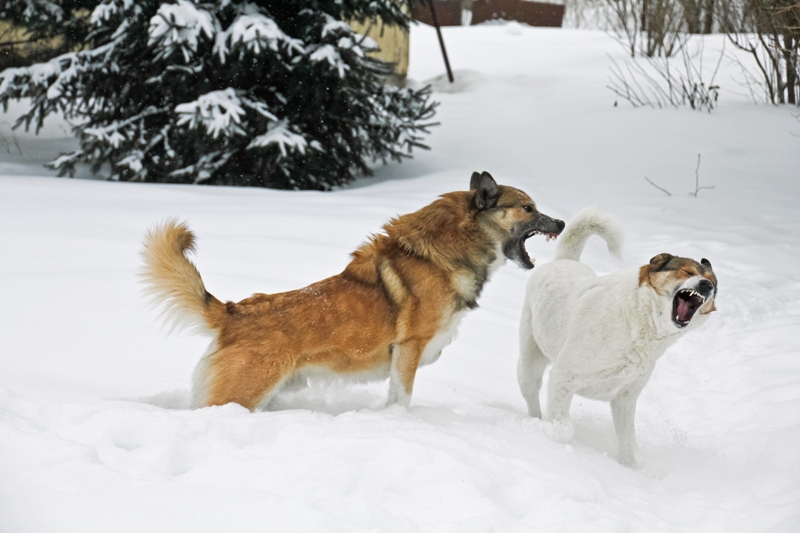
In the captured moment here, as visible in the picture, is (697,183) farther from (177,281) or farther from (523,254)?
(177,281)

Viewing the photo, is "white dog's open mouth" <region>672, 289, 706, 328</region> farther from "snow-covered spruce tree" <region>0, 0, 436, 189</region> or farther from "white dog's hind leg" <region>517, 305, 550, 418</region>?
"snow-covered spruce tree" <region>0, 0, 436, 189</region>

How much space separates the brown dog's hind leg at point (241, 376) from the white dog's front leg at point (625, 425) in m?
1.84

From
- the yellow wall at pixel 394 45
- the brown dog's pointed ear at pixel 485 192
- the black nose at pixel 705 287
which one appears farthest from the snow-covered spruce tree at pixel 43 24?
the black nose at pixel 705 287

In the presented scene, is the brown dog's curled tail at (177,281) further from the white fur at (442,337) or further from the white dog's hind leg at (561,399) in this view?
the white dog's hind leg at (561,399)

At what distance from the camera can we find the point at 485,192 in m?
3.91

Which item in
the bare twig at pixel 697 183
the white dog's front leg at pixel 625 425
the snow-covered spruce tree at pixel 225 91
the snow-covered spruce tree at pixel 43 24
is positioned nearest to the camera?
the white dog's front leg at pixel 625 425

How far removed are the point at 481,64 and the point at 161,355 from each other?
58.6 ft

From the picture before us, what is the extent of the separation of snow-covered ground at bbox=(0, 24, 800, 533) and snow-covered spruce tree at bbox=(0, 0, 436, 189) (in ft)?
2.76

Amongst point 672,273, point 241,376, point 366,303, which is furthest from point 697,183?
point 241,376

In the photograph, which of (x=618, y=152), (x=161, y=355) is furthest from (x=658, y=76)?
(x=161, y=355)

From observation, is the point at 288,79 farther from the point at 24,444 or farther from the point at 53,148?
the point at 24,444

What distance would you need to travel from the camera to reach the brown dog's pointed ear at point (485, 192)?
3877mm

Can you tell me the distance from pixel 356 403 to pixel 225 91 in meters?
6.10

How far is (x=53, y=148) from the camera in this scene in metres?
12.0
